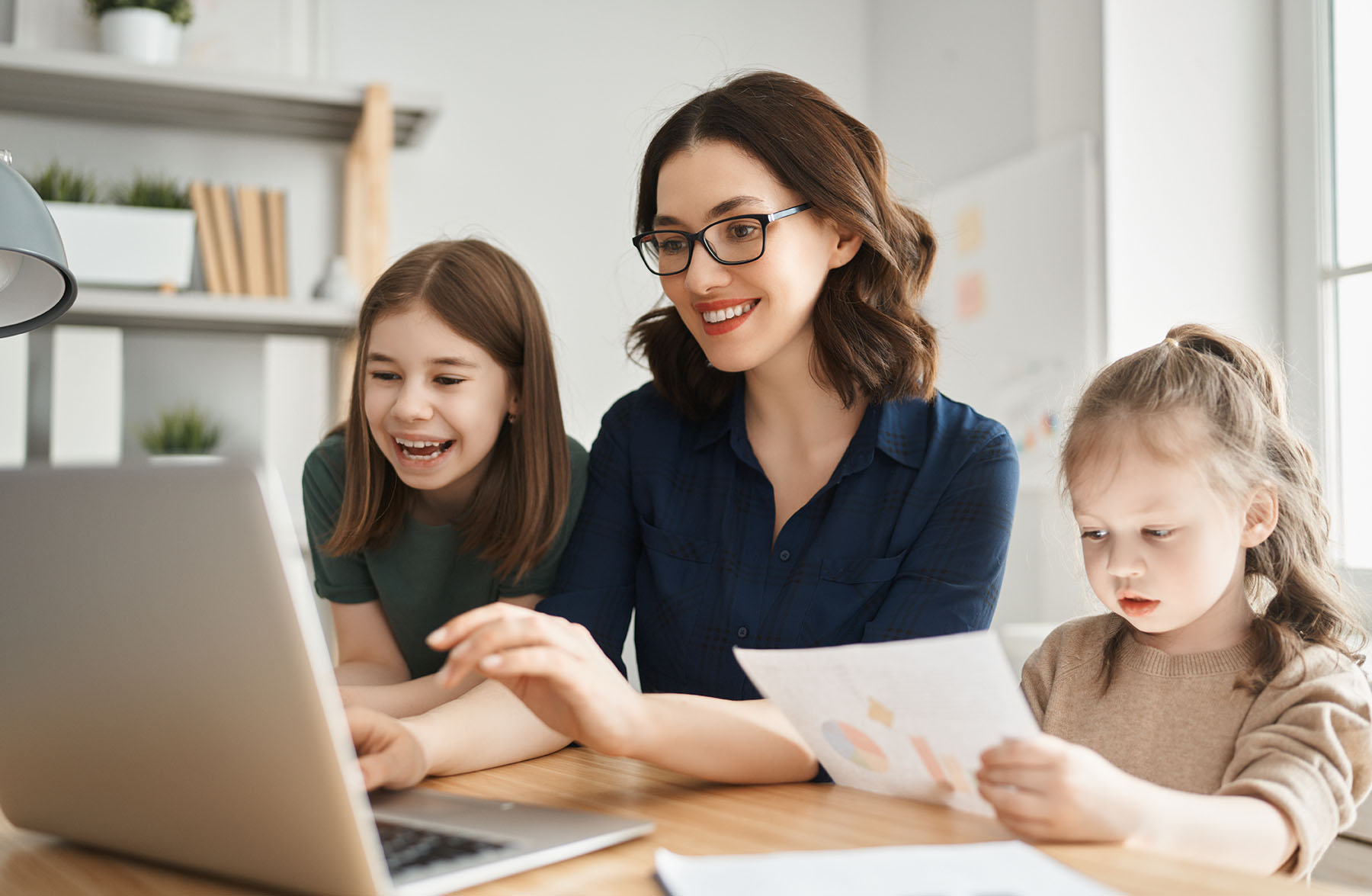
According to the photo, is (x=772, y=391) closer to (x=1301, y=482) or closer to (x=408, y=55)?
(x=1301, y=482)

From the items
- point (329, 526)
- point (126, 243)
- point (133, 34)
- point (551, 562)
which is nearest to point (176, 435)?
point (126, 243)

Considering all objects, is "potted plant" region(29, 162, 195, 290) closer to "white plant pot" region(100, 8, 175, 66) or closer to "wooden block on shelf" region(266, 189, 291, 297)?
"wooden block on shelf" region(266, 189, 291, 297)

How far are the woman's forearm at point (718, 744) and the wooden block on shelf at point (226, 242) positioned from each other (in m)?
1.95

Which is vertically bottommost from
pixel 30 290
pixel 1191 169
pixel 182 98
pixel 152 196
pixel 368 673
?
pixel 368 673

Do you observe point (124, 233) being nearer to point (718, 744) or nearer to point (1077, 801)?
point (718, 744)

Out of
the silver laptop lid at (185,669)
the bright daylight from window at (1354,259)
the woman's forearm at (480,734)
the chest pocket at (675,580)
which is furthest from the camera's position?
the bright daylight from window at (1354,259)

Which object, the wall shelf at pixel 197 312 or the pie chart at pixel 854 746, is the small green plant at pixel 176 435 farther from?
the pie chart at pixel 854 746

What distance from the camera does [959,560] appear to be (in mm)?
1052

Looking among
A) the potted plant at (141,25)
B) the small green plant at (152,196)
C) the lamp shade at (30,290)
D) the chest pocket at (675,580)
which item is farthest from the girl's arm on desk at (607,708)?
the potted plant at (141,25)

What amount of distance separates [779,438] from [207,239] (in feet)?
5.55

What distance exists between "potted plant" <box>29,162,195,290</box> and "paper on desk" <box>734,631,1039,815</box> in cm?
203

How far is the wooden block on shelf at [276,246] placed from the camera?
2494mm

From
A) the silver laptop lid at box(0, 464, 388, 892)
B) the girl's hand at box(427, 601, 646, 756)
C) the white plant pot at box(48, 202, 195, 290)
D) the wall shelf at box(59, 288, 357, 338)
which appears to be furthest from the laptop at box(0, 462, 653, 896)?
the white plant pot at box(48, 202, 195, 290)

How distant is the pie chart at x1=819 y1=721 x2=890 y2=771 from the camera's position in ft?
2.40
